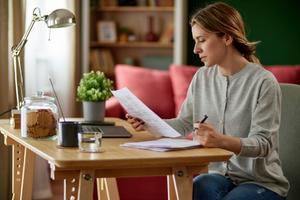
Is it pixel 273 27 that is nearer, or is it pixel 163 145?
→ pixel 163 145

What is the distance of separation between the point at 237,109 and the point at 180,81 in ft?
6.24

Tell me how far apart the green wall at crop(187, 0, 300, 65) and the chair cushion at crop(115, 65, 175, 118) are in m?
1.03

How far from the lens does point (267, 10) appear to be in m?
4.97

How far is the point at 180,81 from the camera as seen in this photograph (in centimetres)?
415

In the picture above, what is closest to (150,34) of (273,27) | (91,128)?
(273,27)

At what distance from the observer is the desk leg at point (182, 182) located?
6.23 feet

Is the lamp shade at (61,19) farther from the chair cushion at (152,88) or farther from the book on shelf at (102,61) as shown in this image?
the book on shelf at (102,61)

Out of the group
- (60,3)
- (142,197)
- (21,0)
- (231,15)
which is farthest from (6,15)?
(231,15)

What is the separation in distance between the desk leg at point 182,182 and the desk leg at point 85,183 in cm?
25

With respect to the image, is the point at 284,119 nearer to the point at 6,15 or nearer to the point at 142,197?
the point at 142,197

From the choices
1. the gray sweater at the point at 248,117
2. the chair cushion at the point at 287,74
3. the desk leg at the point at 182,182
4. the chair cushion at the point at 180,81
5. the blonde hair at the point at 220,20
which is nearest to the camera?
the desk leg at the point at 182,182

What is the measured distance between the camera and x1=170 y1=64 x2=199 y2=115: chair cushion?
4.13 m

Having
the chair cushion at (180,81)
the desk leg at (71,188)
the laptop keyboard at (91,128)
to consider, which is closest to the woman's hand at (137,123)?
the laptop keyboard at (91,128)

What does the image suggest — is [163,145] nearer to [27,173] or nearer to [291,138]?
[291,138]
